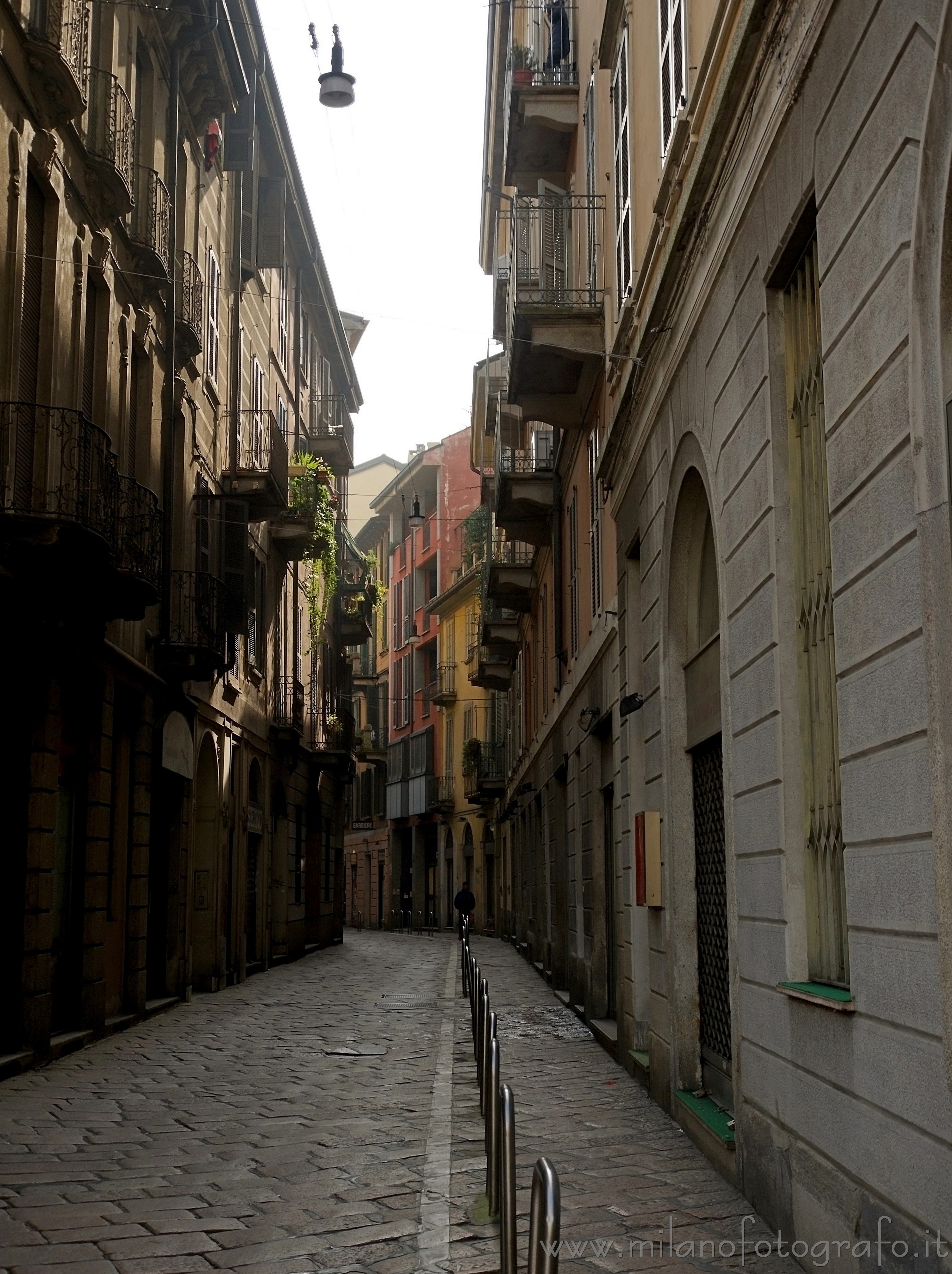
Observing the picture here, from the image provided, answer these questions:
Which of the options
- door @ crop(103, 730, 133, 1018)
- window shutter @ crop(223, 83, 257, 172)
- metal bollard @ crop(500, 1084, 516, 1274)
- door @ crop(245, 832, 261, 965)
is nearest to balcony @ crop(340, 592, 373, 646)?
door @ crop(245, 832, 261, 965)

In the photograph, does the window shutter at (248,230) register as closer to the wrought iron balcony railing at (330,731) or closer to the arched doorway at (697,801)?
the wrought iron balcony railing at (330,731)

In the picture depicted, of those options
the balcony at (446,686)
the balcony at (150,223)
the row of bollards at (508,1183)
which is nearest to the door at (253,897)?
the balcony at (150,223)

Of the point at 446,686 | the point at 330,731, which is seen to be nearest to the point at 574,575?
the point at 330,731

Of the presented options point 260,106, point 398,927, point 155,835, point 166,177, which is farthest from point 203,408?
point 398,927

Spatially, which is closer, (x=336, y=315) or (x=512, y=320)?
(x=512, y=320)

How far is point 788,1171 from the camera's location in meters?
6.32

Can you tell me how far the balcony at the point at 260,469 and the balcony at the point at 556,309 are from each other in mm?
5684

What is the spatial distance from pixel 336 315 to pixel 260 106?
390 inches

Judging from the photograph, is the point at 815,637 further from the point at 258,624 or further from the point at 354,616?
the point at 354,616

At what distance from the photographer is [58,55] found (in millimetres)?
12664

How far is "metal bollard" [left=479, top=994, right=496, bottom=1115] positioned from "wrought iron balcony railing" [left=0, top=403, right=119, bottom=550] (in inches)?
221

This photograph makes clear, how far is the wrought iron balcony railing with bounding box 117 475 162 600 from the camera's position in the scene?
568 inches

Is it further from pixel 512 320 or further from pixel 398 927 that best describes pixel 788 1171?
pixel 398 927

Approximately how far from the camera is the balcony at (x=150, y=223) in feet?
55.3
